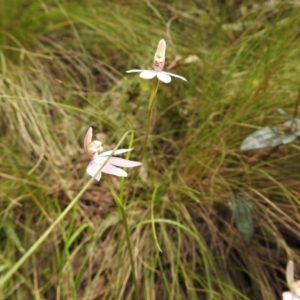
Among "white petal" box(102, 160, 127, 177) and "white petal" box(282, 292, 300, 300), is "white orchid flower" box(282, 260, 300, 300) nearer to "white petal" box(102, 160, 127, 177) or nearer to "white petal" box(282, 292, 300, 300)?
"white petal" box(282, 292, 300, 300)

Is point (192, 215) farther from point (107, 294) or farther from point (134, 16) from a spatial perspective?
point (134, 16)

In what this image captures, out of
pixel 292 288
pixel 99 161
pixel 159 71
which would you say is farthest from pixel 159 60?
pixel 292 288

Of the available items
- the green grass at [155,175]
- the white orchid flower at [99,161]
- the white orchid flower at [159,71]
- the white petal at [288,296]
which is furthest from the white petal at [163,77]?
the white petal at [288,296]

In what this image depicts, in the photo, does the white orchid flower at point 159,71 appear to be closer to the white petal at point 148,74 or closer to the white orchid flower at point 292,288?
the white petal at point 148,74

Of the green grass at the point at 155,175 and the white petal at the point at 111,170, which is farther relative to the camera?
the green grass at the point at 155,175

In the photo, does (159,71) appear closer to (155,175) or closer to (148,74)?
(148,74)

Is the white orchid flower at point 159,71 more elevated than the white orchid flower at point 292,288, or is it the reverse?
the white orchid flower at point 159,71

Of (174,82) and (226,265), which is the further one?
(174,82)

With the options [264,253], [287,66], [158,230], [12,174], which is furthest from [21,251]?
[287,66]

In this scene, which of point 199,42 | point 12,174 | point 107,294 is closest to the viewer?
point 107,294

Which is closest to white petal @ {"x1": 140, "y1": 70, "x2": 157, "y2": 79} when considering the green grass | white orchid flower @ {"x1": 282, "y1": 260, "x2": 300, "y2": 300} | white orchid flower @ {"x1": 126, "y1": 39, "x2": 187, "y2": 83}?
A: white orchid flower @ {"x1": 126, "y1": 39, "x2": 187, "y2": 83}
